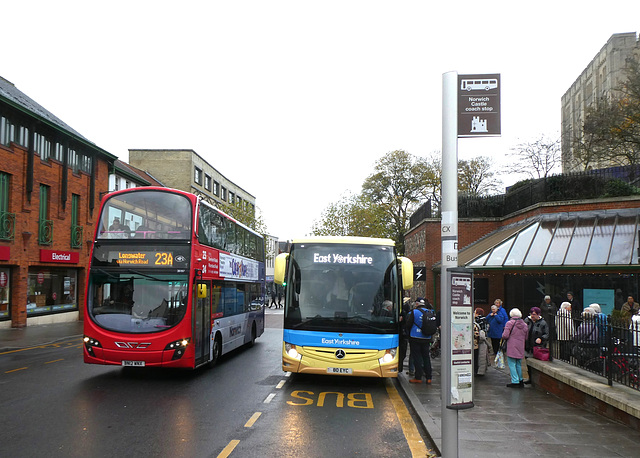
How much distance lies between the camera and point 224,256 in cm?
1414

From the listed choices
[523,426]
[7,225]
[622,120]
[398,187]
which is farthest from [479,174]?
[523,426]

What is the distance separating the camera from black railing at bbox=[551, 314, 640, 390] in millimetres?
8023

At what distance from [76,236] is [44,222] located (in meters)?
3.15

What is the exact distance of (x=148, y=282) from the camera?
11062 millimetres

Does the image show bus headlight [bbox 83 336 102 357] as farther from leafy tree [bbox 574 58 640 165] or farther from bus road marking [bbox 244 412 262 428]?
leafy tree [bbox 574 58 640 165]

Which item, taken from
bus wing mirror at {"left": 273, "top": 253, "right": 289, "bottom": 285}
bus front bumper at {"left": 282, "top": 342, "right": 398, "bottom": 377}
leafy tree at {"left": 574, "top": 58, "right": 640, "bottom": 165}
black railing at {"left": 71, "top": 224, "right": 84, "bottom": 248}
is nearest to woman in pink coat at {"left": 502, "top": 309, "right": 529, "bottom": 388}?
bus front bumper at {"left": 282, "top": 342, "right": 398, "bottom": 377}

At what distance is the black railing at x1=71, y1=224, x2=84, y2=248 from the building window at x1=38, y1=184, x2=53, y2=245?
213 centimetres

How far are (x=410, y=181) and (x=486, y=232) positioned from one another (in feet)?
94.3

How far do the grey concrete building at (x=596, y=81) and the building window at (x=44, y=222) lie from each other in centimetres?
3777

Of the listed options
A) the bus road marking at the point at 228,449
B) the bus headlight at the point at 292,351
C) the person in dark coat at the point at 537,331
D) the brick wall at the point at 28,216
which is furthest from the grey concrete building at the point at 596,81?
the bus road marking at the point at 228,449

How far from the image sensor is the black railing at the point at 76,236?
29650 millimetres

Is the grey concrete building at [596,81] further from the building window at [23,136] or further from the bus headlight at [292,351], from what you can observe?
→ the bus headlight at [292,351]

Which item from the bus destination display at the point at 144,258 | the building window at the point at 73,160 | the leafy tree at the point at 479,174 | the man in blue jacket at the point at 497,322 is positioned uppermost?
the leafy tree at the point at 479,174

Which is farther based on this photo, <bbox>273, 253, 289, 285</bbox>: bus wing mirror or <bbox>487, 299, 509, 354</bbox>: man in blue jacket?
<bbox>487, 299, 509, 354</bbox>: man in blue jacket
